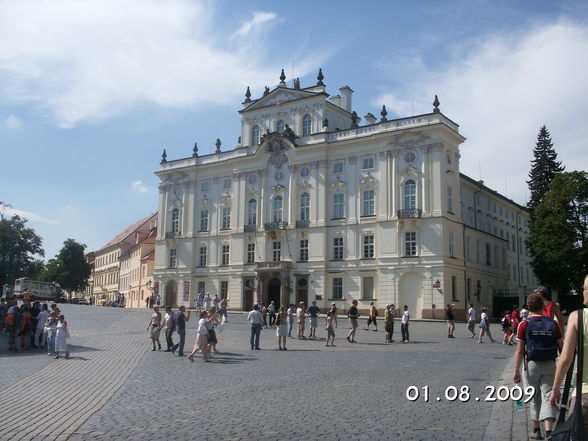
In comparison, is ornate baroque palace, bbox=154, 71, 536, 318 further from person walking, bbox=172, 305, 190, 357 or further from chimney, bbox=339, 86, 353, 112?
person walking, bbox=172, 305, 190, 357

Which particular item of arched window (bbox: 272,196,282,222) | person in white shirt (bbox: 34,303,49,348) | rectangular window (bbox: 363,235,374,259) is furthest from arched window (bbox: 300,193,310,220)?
person in white shirt (bbox: 34,303,49,348)

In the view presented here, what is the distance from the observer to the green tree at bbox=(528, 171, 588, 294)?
5225 centimetres

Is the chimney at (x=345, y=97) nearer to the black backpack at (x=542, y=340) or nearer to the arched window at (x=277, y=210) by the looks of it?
the arched window at (x=277, y=210)

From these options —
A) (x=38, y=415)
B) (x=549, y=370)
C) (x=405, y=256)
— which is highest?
(x=405, y=256)

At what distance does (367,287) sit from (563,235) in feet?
58.7

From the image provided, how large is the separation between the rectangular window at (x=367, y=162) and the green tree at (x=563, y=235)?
→ 629 inches

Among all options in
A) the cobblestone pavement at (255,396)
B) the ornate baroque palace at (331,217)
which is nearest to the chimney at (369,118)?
the ornate baroque palace at (331,217)

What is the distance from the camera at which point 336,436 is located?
9.19 metres

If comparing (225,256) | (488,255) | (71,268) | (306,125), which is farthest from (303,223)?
(71,268)

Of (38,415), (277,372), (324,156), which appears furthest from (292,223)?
(38,415)

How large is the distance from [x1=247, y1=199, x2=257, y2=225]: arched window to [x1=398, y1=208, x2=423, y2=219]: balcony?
54.7 ft

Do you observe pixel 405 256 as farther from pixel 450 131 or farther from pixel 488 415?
pixel 488 415

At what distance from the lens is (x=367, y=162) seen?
55.6 metres

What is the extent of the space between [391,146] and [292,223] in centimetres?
1244
